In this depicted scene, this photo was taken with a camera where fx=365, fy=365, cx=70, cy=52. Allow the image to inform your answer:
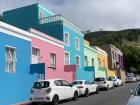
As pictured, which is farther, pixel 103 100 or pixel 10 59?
pixel 10 59

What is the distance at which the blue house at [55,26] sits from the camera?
3822 centimetres

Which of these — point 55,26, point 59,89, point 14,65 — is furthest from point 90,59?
point 59,89

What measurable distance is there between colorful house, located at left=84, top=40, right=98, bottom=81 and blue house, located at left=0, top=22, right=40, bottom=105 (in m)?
19.5

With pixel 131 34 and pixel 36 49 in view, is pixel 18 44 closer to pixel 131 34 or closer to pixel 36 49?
pixel 36 49

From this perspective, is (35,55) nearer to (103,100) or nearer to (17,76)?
(17,76)

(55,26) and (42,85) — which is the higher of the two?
(55,26)

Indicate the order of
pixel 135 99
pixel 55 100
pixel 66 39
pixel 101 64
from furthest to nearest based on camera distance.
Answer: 1. pixel 101 64
2. pixel 66 39
3. pixel 55 100
4. pixel 135 99

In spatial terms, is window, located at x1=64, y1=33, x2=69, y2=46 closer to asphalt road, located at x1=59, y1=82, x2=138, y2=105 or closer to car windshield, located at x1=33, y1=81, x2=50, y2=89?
asphalt road, located at x1=59, y1=82, x2=138, y2=105

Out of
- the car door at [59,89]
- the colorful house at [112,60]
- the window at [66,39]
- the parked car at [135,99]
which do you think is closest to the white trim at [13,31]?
the car door at [59,89]

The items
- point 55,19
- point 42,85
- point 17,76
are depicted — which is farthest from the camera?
point 55,19

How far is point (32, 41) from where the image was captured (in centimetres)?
2939

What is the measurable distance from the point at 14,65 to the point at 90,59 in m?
25.1

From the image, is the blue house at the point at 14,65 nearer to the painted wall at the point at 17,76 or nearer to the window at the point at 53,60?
the painted wall at the point at 17,76

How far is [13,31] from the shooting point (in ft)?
84.5
